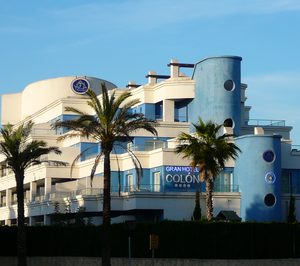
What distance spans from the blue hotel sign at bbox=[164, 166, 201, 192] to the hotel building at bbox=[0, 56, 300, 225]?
83 mm

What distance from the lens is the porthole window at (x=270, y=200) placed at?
6994cm

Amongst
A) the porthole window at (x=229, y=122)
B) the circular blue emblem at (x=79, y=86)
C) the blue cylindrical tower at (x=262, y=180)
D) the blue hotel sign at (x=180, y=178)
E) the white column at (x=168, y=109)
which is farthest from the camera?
the circular blue emblem at (x=79, y=86)

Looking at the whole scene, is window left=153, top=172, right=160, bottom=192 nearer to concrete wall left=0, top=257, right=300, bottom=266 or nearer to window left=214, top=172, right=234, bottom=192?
window left=214, top=172, right=234, bottom=192

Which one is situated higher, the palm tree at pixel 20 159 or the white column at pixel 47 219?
the palm tree at pixel 20 159

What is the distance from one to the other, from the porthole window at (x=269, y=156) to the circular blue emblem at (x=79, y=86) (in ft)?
94.0

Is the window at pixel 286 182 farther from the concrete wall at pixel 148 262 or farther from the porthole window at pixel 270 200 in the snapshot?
the concrete wall at pixel 148 262

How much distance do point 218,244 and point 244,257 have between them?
2.02 m

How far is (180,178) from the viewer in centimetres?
7106

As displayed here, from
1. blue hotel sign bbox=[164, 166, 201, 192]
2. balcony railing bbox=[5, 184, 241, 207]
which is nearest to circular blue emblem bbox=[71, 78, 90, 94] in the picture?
balcony railing bbox=[5, 184, 241, 207]

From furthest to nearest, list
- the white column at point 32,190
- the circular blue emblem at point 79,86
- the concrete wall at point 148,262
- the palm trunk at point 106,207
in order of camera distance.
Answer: the circular blue emblem at point 79,86, the white column at point 32,190, the concrete wall at point 148,262, the palm trunk at point 106,207

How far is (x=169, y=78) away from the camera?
85.2 meters

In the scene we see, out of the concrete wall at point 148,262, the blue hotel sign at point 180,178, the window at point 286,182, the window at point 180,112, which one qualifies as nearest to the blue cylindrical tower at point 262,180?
the window at point 286,182

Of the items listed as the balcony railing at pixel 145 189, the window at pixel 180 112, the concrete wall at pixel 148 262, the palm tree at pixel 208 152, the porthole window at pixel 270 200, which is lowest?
the concrete wall at pixel 148 262

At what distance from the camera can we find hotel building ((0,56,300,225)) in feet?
229
